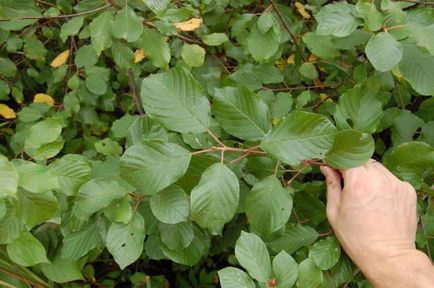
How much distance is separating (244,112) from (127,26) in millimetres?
534

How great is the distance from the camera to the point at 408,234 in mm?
1035

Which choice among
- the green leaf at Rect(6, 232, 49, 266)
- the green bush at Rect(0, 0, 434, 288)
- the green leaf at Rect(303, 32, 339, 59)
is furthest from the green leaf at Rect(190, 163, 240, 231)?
the green leaf at Rect(303, 32, 339, 59)

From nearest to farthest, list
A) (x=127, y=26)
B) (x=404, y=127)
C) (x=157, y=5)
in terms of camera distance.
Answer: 1. (x=157, y=5)
2. (x=127, y=26)
3. (x=404, y=127)

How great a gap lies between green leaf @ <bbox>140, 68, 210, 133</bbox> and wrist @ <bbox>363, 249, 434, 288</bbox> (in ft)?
1.72

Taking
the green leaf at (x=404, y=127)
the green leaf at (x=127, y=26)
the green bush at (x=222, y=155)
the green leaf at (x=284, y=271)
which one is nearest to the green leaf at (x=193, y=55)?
the green bush at (x=222, y=155)

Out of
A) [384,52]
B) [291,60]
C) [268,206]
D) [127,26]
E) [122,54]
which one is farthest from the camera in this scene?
[291,60]

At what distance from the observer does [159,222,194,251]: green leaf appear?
1071 mm

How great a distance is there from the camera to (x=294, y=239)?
3.82 ft

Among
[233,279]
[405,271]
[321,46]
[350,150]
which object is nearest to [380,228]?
[405,271]

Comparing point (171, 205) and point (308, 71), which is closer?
point (171, 205)

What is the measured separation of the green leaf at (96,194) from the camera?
0.96 meters

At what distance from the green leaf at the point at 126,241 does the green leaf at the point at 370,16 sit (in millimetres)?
720

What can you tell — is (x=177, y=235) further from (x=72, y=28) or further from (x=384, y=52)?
(x=72, y=28)

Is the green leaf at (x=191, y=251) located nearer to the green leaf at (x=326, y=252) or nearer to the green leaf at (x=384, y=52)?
the green leaf at (x=326, y=252)
